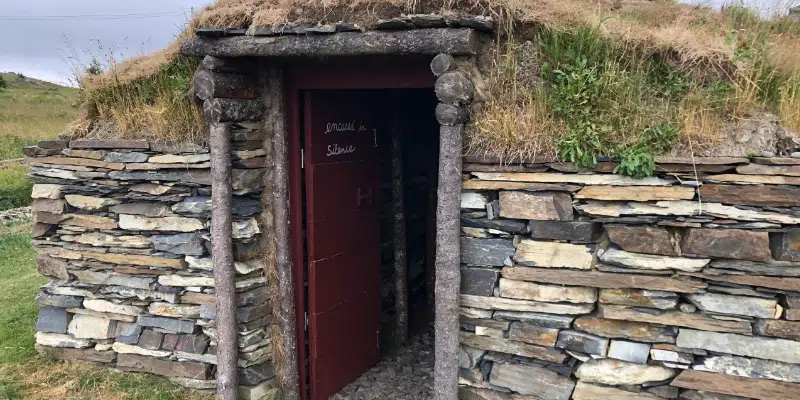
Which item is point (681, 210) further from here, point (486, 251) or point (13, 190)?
point (13, 190)

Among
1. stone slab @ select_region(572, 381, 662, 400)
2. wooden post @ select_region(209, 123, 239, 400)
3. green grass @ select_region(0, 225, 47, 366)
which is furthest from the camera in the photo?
green grass @ select_region(0, 225, 47, 366)

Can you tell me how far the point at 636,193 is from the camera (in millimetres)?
3639

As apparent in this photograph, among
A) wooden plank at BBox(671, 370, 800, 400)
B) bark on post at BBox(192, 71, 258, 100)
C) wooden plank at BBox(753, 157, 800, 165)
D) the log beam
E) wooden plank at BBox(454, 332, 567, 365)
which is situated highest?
the log beam

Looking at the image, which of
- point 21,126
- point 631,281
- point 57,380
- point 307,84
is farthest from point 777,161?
point 21,126

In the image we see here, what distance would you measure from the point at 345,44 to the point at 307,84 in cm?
84

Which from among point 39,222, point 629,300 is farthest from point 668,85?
point 39,222

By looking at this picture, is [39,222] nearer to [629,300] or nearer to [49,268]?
[49,268]

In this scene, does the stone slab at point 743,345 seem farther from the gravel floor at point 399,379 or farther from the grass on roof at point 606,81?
the gravel floor at point 399,379

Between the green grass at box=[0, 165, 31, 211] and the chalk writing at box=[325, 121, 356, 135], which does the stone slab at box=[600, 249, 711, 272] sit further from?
the green grass at box=[0, 165, 31, 211]

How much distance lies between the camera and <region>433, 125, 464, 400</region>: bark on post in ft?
12.9

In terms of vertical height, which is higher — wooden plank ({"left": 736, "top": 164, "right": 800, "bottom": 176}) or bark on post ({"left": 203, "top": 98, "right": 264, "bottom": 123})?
bark on post ({"left": 203, "top": 98, "right": 264, "bottom": 123})

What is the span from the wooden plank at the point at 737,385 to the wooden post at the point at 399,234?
134 inches

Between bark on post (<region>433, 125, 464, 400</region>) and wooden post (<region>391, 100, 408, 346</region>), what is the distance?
250 centimetres

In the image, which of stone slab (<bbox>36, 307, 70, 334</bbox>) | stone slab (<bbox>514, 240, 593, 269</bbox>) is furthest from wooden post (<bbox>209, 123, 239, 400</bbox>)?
stone slab (<bbox>514, 240, 593, 269</bbox>)
